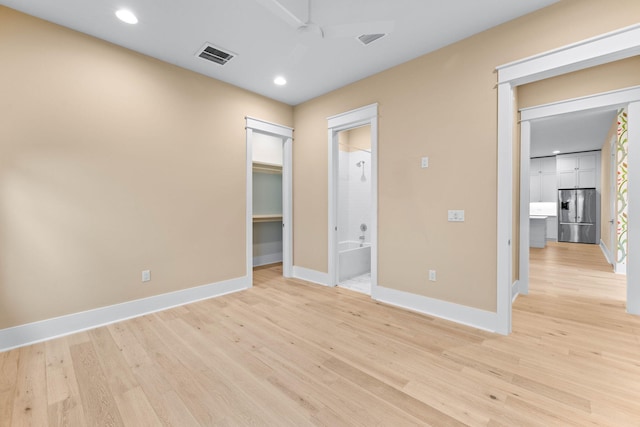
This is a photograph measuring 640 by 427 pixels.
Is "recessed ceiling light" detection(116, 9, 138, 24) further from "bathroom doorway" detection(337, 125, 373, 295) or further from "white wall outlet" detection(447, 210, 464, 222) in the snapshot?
"bathroom doorway" detection(337, 125, 373, 295)

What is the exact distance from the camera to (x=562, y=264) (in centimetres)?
540

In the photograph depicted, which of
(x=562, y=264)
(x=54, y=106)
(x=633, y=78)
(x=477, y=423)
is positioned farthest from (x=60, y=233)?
(x=562, y=264)

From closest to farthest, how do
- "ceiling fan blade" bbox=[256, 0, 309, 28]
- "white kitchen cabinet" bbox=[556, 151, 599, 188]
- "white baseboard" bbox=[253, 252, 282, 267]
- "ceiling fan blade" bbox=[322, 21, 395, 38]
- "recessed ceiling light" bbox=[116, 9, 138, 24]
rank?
"ceiling fan blade" bbox=[256, 0, 309, 28] < "ceiling fan blade" bbox=[322, 21, 395, 38] < "recessed ceiling light" bbox=[116, 9, 138, 24] < "white baseboard" bbox=[253, 252, 282, 267] < "white kitchen cabinet" bbox=[556, 151, 599, 188]

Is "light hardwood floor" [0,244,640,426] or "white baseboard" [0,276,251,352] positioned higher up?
"white baseboard" [0,276,251,352]

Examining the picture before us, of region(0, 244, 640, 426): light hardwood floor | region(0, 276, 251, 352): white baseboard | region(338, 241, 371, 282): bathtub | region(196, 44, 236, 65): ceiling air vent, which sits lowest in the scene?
region(0, 244, 640, 426): light hardwood floor

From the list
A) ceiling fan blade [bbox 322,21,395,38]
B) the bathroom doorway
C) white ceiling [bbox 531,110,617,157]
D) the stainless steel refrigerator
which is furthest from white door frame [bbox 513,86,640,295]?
the stainless steel refrigerator

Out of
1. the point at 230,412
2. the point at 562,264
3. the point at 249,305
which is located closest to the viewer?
the point at 230,412

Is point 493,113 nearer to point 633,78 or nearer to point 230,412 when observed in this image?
point 633,78

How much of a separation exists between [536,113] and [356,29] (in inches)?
122

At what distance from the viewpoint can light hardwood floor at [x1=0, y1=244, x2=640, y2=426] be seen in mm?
1526

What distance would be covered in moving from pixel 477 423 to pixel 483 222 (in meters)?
1.75

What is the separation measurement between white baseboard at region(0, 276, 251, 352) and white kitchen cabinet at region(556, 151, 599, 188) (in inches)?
409

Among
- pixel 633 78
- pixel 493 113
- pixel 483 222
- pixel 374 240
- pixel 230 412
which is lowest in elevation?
pixel 230 412

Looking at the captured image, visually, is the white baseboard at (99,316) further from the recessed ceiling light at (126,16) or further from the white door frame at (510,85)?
the white door frame at (510,85)
